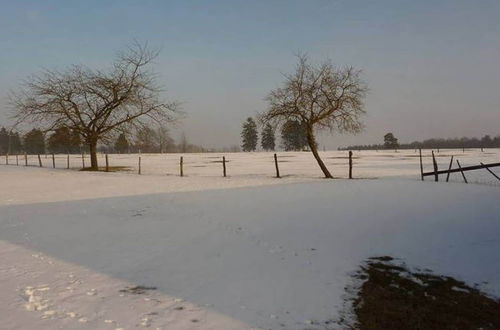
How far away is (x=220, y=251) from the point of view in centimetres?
796

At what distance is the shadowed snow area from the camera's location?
5.77 m

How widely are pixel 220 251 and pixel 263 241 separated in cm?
126

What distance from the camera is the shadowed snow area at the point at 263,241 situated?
18.9ft

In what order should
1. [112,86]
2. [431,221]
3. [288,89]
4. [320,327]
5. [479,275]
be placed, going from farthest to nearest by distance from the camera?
→ [112,86]
[288,89]
[431,221]
[479,275]
[320,327]

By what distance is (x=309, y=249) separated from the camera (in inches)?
325

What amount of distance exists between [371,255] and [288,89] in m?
18.2

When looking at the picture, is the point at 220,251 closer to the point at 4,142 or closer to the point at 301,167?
the point at 301,167

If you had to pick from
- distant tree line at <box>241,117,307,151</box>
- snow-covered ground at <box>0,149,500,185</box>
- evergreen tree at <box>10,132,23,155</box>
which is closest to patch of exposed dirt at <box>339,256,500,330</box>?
snow-covered ground at <box>0,149,500,185</box>

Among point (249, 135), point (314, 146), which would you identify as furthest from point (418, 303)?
point (249, 135)

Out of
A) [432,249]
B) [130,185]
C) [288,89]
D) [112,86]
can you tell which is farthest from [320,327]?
[112,86]

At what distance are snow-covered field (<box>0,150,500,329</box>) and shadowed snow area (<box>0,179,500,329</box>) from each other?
0.03 metres

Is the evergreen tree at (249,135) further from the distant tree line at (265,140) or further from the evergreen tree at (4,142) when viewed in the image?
the evergreen tree at (4,142)

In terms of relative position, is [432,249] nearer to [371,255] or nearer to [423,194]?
[371,255]

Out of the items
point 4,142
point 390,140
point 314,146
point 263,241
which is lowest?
point 263,241
